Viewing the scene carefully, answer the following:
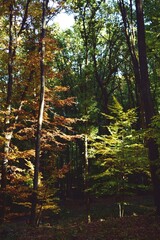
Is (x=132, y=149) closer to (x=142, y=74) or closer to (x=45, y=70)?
(x=142, y=74)

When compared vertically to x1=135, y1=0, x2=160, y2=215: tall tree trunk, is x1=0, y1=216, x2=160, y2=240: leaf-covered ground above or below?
below

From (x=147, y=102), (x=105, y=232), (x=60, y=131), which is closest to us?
(x=105, y=232)

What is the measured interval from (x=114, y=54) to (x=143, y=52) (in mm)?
16428

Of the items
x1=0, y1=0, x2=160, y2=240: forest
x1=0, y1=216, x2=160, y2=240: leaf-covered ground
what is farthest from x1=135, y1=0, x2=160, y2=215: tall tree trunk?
x1=0, y1=216, x2=160, y2=240: leaf-covered ground

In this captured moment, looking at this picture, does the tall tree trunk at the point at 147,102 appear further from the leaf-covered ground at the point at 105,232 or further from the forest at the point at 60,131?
the leaf-covered ground at the point at 105,232

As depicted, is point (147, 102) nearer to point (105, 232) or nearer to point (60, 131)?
point (105, 232)

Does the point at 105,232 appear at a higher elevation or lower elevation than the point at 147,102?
lower

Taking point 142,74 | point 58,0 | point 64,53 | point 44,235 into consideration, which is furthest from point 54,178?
point 64,53

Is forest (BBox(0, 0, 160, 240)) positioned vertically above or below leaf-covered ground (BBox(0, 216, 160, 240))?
above

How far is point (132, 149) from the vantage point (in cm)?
1146

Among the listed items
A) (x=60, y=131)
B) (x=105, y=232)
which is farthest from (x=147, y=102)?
(x=60, y=131)

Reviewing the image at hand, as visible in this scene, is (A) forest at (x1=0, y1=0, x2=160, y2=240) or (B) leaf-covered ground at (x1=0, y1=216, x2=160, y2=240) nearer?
(B) leaf-covered ground at (x1=0, y1=216, x2=160, y2=240)

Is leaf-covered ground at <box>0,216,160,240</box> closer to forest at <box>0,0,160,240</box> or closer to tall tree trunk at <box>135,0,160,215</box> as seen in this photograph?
forest at <box>0,0,160,240</box>

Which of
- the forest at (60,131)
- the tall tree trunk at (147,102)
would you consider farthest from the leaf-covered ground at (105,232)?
the tall tree trunk at (147,102)
